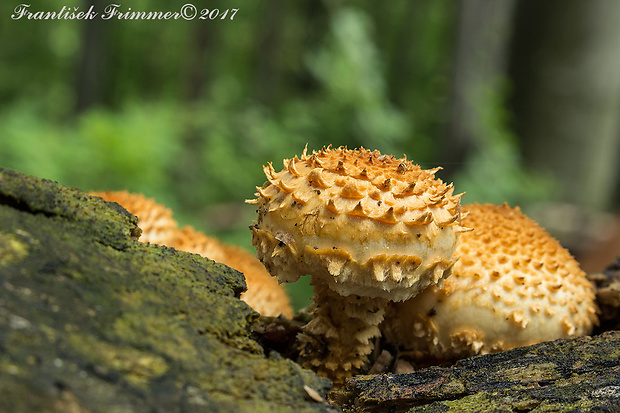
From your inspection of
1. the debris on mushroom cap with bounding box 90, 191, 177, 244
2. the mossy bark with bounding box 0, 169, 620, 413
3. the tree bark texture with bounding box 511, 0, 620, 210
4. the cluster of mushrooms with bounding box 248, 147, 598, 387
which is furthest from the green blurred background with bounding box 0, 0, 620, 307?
the mossy bark with bounding box 0, 169, 620, 413

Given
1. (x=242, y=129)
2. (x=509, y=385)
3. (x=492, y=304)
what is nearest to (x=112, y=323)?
(x=509, y=385)

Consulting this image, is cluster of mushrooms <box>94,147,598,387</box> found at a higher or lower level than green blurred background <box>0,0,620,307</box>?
lower

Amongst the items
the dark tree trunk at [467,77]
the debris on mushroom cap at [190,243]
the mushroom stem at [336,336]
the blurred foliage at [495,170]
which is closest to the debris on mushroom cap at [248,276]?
the debris on mushroom cap at [190,243]

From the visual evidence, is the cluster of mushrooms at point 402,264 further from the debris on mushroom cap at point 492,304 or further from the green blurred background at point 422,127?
the green blurred background at point 422,127

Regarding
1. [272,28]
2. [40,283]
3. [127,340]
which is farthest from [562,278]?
[272,28]

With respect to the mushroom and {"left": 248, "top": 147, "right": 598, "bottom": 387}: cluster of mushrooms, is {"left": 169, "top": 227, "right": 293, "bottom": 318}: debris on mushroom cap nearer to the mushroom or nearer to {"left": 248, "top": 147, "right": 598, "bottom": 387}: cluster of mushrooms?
{"left": 248, "top": 147, "right": 598, "bottom": 387}: cluster of mushrooms

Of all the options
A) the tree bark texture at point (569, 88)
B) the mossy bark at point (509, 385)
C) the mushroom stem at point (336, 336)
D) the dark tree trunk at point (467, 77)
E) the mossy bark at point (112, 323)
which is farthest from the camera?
the tree bark texture at point (569, 88)
